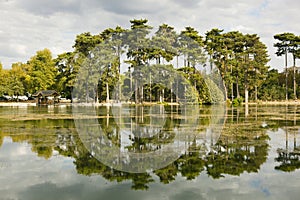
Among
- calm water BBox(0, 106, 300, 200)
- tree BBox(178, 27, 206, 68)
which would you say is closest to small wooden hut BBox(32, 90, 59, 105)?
tree BBox(178, 27, 206, 68)

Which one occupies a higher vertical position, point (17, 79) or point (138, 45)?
point (138, 45)

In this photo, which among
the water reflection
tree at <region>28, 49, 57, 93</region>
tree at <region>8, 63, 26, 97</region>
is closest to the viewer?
the water reflection

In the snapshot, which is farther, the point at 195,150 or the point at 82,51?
the point at 82,51

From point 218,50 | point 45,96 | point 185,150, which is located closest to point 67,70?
point 45,96

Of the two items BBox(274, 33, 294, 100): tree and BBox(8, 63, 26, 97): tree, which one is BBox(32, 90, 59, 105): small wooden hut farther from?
BBox(274, 33, 294, 100): tree

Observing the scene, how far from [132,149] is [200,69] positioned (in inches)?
990

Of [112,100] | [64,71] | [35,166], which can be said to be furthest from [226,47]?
[35,166]

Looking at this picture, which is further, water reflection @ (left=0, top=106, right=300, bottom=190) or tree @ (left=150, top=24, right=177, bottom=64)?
tree @ (left=150, top=24, right=177, bottom=64)

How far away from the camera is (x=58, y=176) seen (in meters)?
5.09

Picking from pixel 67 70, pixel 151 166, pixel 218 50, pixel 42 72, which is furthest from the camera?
pixel 42 72

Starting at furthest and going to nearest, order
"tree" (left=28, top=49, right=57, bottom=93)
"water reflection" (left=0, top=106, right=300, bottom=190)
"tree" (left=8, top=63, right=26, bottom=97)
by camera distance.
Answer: "tree" (left=8, top=63, right=26, bottom=97) < "tree" (left=28, top=49, right=57, bottom=93) < "water reflection" (left=0, top=106, right=300, bottom=190)

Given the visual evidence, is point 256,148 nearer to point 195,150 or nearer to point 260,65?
point 195,150

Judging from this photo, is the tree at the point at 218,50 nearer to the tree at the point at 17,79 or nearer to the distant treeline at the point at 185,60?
the distant treeline at the point at 185,60

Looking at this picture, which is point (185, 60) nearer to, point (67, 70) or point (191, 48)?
point (191, 48)
